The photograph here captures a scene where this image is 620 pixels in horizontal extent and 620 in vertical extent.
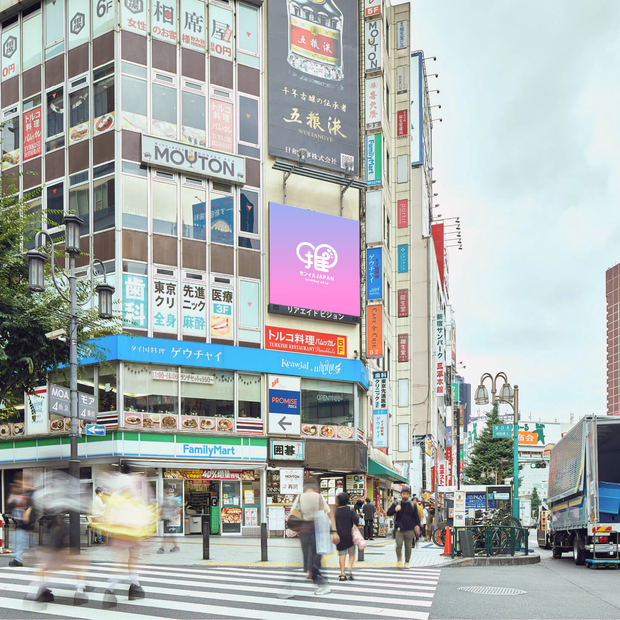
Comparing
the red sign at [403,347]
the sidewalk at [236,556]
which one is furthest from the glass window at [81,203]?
the red sign at [403,347]

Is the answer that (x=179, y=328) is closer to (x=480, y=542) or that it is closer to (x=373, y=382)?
(x=373, y=382)

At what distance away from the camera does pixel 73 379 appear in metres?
18.9

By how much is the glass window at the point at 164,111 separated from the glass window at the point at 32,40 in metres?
6.22

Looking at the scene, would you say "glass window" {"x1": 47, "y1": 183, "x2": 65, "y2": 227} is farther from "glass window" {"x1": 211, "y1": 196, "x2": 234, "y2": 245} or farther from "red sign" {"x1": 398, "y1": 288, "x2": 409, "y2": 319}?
"red sign" {"x1": 398, "y1": 288, "x2": 409, "y2": 319}

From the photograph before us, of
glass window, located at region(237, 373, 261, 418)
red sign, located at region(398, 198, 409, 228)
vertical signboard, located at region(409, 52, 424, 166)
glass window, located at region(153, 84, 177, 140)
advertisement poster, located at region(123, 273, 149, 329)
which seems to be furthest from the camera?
vertical signboard, located at region(409, 52, 424, 166)

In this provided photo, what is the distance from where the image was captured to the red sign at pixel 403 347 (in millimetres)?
53469

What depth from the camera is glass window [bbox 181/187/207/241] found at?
31.8 meters

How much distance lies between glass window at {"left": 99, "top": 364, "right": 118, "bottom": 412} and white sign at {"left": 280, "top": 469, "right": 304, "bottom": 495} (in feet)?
21.9

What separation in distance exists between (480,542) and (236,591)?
10512mm

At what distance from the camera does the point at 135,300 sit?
2995 centimetres

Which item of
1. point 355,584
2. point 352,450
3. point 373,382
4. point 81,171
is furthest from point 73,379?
point 373,382

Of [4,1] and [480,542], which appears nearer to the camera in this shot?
[480,542]

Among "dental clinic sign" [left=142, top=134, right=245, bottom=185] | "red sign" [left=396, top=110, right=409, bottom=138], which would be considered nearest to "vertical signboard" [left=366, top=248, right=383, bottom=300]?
"dental clinic sign" [left=142, top=134, right=245, bottom=185]

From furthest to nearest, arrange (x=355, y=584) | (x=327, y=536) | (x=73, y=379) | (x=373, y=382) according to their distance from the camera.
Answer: (x=373, y=382)
(x=73, y=379)
(x=355, y=584)
(x=327, y=536)
